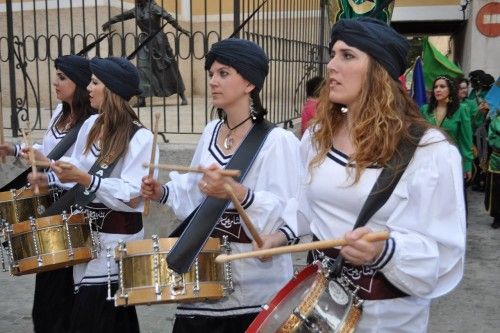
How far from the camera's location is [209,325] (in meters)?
3.06

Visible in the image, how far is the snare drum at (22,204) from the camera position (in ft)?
12.4

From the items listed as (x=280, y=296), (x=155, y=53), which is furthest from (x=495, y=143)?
(x=280, y=296)

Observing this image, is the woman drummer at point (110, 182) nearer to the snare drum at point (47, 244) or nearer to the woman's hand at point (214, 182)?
the snare drum at point (47, 244)

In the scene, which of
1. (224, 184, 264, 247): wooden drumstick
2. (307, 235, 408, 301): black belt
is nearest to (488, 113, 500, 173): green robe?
(224, 184, 264, 247): wooden drumstick

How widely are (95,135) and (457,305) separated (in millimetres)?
3465

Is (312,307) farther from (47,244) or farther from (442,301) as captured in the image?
(442,301)

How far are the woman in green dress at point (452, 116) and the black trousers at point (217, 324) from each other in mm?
5319

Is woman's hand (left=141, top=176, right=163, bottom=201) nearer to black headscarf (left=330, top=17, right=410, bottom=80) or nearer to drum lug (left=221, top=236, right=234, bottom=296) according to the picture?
drum lug (left=221, top=236, right=234, bottom=296)

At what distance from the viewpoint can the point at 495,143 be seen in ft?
26.8

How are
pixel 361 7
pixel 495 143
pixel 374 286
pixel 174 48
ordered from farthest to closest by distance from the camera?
pixel 174 48 < pixel 495 143 < pixel 361 7 < pixel 374 286

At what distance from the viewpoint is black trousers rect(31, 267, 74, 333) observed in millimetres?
3943

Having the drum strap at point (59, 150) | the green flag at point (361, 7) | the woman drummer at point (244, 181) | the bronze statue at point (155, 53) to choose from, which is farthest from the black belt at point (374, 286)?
the bronze statue at point (155, 53)

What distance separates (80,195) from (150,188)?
1.94 ft

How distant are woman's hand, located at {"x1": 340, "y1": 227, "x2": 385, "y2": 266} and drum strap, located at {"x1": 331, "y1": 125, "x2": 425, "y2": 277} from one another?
15 cm
